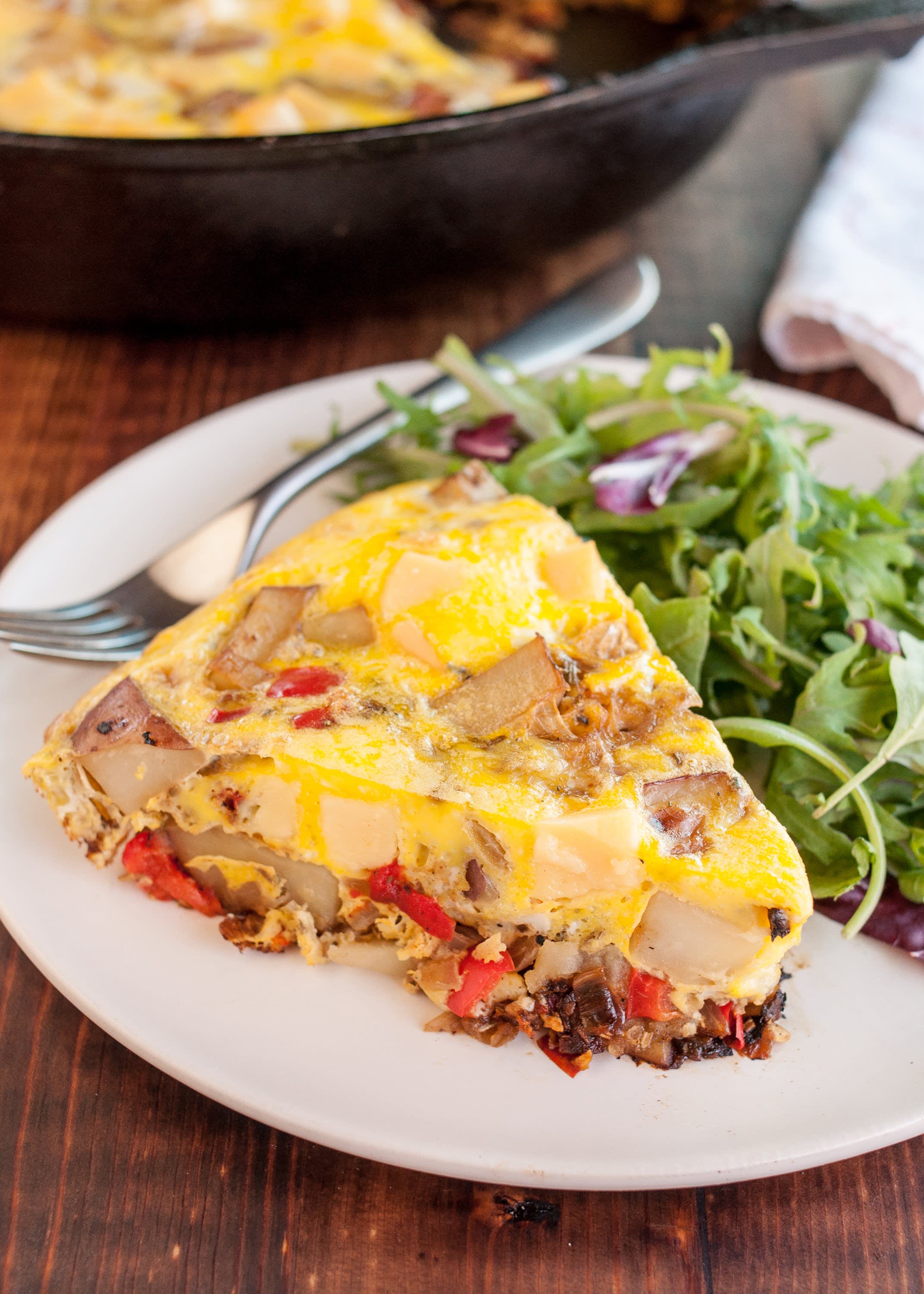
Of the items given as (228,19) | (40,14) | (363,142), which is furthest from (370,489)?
(40,14)

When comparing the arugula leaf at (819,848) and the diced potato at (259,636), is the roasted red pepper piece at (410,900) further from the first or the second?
the arugula leaf at (819,848)

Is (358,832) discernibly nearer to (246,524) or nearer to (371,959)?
(371,959)

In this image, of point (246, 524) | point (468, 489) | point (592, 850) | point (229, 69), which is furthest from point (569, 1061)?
point (229, 69)

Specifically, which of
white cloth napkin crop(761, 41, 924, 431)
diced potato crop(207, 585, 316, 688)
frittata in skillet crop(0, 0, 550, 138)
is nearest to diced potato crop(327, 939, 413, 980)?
diced potato crop(207, 585, 316, 688)

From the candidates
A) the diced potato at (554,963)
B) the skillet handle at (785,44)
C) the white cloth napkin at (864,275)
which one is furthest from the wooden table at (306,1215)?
the skillet handle at (785,44)

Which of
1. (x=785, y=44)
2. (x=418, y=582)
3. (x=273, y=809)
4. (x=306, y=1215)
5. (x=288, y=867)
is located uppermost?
(x=785, y=44)
